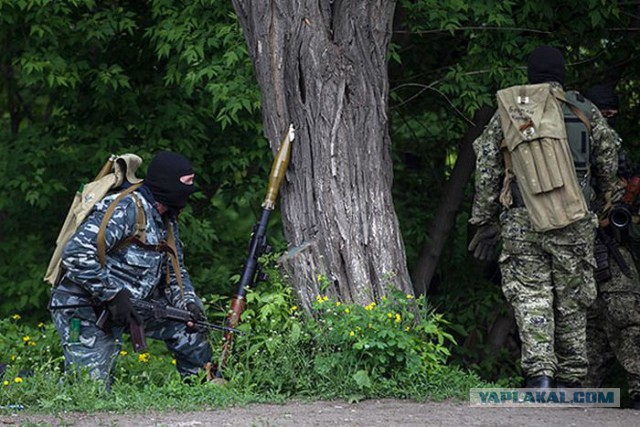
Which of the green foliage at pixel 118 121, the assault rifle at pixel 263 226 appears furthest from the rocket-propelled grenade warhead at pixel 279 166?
the green foliage at pixel 118 121

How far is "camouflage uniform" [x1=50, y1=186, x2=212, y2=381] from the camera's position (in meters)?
7.79

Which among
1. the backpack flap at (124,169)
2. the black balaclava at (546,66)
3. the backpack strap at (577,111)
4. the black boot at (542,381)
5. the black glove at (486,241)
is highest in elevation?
the black balaclava at (546,66)

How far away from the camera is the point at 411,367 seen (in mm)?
7965

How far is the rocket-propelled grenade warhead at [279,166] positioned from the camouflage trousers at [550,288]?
1.58m

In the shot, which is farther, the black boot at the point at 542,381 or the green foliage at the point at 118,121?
the green foliage at the point at 118,121

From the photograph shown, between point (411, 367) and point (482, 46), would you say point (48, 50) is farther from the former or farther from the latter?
point (411, 367)

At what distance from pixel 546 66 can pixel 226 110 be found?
9.47ft

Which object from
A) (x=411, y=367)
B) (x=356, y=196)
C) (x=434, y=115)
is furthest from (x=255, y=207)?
(x=411, y=367)

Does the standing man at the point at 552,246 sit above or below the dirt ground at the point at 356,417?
above

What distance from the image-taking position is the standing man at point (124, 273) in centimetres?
780

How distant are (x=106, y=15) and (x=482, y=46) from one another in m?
3.42

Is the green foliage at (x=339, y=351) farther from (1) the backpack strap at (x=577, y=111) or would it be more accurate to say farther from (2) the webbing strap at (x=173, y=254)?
(1) the backpack strap at (x=577, y=111)

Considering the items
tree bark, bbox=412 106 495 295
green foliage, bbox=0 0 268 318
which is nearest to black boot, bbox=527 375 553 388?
green foliage, bbox=0 0 268 318

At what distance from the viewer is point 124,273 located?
798 centimetres
